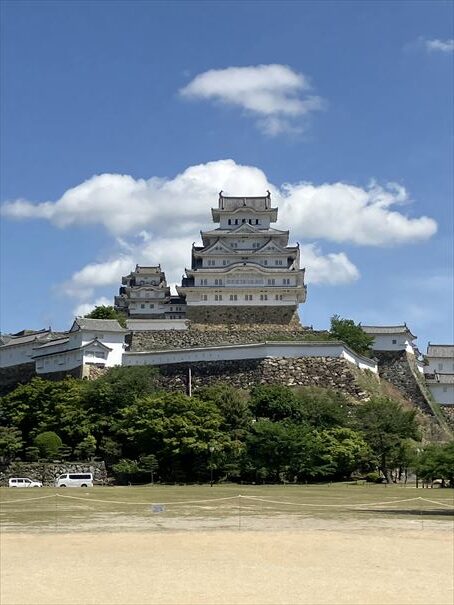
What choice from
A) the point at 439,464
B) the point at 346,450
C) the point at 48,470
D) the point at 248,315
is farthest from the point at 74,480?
the point at 248,315

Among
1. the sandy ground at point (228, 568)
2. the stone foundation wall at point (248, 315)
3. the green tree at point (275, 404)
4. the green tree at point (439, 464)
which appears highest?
the stone foundation wall at point (248, 315)

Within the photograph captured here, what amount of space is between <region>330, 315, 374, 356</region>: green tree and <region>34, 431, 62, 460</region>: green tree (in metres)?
19.7

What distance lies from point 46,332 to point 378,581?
42398 millimetres

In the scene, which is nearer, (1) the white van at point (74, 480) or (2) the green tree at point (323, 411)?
(1) the white van at point (74, 480)

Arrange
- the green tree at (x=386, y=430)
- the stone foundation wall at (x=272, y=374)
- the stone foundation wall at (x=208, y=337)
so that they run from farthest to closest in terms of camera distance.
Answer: the stone foundation wall at (x=208, y=337)
the stone foundation wall at (x=272, y=374)
the green tree at (x=386, y=430)

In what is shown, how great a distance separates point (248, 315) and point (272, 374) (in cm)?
1158

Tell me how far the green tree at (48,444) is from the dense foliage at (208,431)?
0.16 ft

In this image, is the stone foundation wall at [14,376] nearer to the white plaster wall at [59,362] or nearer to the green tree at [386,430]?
the white plaster wall at [59,362]

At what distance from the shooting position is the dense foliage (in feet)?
108

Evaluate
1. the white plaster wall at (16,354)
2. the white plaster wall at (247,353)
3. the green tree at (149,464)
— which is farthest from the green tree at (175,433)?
the white plaster wall at (16,354)

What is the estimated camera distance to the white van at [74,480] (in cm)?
3212

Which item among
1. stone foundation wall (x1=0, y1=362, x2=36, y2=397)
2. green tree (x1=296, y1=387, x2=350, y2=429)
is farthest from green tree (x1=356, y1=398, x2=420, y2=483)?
stone foundation wall (x1=0, y1=362, x2=36, y2=397)

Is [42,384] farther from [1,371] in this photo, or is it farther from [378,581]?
[378,581]

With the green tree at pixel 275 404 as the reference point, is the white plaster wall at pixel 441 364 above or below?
above
